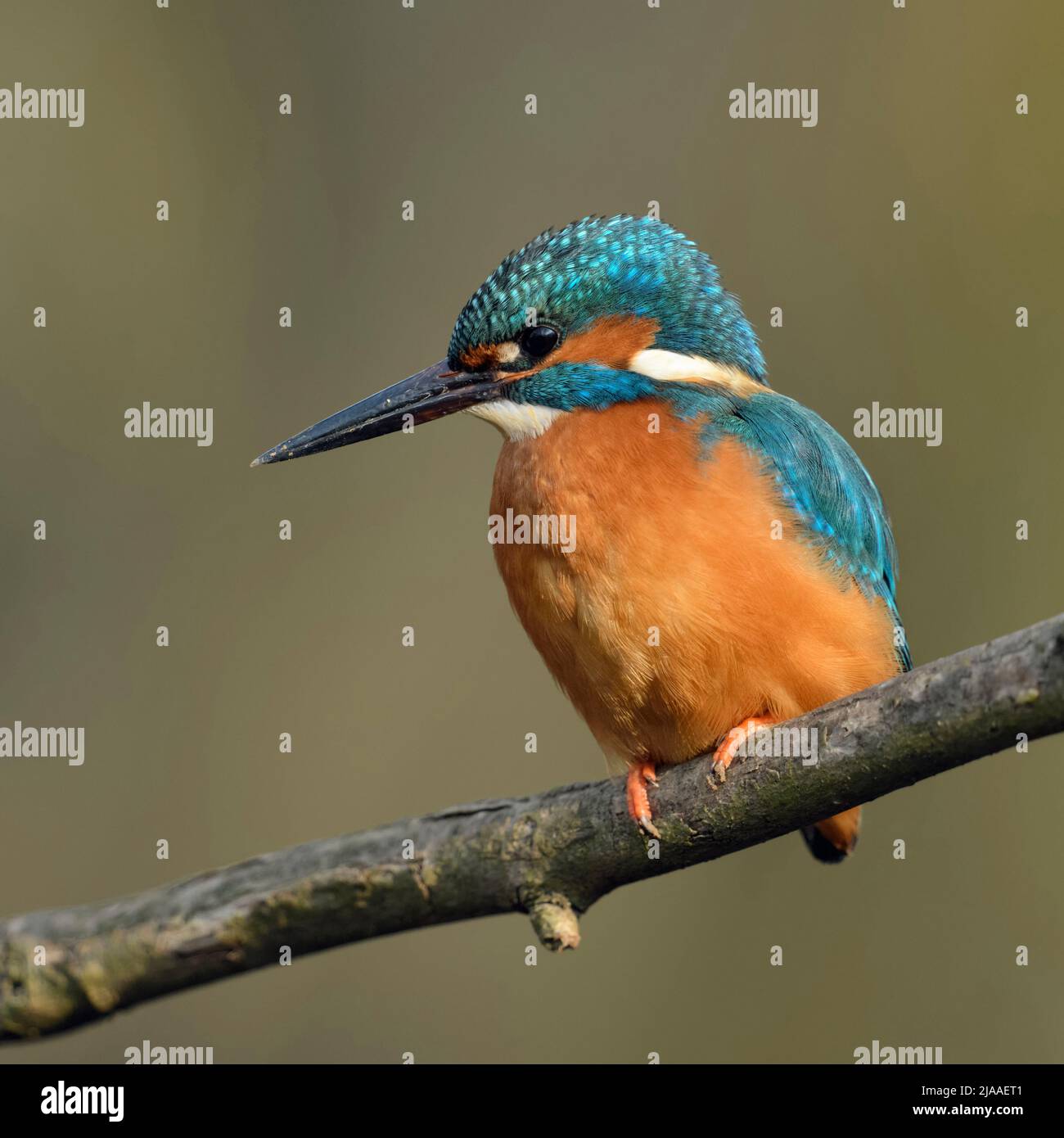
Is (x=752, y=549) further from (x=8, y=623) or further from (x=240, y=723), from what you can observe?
→ (x=8, y=623)

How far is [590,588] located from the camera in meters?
3.22

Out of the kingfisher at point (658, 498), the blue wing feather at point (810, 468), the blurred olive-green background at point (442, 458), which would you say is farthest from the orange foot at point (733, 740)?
the blurred olive-green background at point (442, 458)

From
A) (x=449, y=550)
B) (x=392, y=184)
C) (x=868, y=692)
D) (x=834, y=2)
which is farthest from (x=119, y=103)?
(x=868, y=692)

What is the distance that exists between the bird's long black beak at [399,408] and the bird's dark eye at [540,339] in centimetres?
14

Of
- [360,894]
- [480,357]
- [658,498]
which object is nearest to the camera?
[658,498]

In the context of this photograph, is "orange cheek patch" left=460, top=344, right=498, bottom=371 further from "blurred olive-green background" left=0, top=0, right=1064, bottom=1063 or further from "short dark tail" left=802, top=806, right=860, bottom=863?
"blurred olive-green background" left=0, top=0, right=1064, bottom=1063

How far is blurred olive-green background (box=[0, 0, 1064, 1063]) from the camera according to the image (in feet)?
18.5

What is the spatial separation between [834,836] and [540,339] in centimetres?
169

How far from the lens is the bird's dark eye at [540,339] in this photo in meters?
3.61

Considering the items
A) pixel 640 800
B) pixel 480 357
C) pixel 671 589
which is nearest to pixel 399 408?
pixel 480 357

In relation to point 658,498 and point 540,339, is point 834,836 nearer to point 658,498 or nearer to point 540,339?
point 658,498

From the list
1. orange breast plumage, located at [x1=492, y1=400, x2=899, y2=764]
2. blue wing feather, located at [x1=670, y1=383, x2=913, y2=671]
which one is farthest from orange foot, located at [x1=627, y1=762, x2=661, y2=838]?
blue wing feather, located at [x1=670, y1=383, x2=913, y2=671]

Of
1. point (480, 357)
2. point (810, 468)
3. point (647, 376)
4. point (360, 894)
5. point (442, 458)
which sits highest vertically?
point (442, 458)

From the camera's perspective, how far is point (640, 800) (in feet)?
10.4
